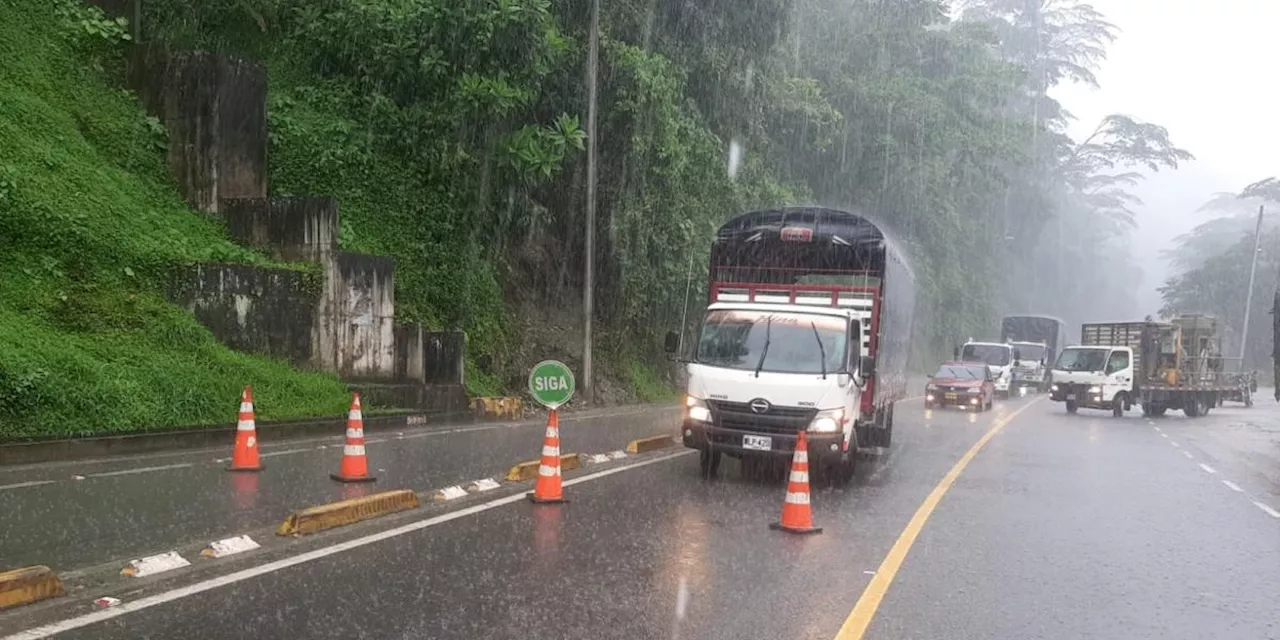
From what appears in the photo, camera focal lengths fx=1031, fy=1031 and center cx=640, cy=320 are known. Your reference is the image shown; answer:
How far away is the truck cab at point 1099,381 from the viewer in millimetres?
31281

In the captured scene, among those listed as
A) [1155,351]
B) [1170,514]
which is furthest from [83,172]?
[1155,351]

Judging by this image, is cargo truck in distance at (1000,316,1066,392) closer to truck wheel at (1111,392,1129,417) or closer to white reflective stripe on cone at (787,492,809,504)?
truck wheel at (1111,392,1129,417)

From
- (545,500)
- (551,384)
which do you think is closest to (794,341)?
(551,384)

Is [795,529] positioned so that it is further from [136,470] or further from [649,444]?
[136,470]

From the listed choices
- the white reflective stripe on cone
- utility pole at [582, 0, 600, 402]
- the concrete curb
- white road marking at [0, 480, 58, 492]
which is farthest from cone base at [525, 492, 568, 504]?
utility pole at [582, 0, 600, 402]

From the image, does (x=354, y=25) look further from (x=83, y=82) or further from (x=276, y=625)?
(x=276, y=625)

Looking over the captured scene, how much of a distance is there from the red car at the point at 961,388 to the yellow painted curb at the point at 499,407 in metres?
15.0

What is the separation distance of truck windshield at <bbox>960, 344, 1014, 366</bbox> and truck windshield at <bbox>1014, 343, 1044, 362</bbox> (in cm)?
627

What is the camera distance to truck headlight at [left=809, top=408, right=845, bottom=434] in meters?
11.4

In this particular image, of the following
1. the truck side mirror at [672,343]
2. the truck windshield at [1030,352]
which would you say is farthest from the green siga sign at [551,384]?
the truck windshield at [1030,352]

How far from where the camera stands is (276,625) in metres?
5.66

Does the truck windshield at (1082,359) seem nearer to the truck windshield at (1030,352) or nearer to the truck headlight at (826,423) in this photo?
the truck windshield at (1030,352)

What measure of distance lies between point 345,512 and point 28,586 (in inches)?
114

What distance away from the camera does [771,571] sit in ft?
24.5
